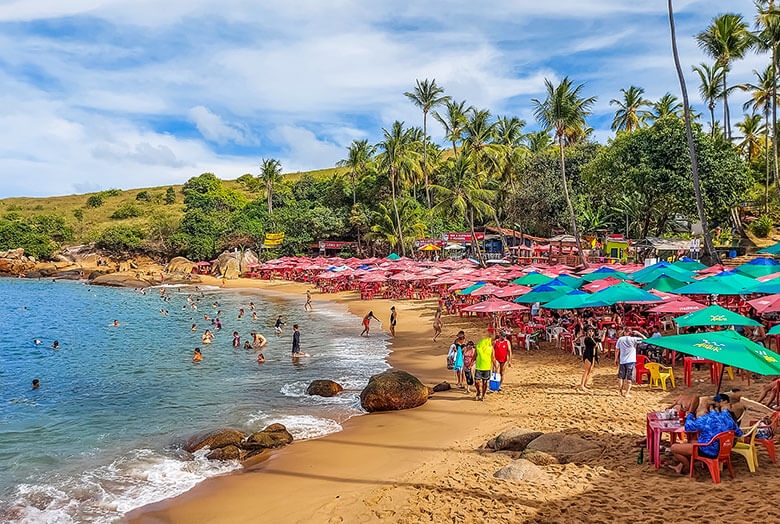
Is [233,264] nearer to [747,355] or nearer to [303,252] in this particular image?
[303,252]

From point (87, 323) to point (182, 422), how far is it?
2236 centimetres

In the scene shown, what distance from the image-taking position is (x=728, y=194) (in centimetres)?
3256

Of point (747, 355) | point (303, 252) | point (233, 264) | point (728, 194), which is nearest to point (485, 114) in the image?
point (728, 194)

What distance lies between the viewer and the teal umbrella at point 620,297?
45.1ft

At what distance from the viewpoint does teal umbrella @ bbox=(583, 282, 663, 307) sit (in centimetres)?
1375

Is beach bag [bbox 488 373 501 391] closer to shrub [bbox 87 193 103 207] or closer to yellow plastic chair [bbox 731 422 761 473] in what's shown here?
yellow plastic chair [bbox 731 422 761 473]

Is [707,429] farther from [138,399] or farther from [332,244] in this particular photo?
[332,244]

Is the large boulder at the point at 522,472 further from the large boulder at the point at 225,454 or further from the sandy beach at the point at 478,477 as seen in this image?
the large boulder at the point at 225,454

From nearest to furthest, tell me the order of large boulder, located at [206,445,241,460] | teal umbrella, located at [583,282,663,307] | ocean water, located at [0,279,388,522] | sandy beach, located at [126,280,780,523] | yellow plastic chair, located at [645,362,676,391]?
1. sandy beach, located at [126,280,780,523]
2. ocean water, located at [0,279,388,522]
3. large boulder, located at [206,445,241,460]
4. yellow plastic chair, located at [645,362,676,391]
5. teal umbrella, located at [583,282,663,307]

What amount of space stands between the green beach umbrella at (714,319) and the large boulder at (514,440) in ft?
14.0

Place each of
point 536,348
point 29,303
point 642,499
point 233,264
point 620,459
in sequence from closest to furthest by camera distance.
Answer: point 642,499
point 620,459
point 536,348
point 29,303
point 233,264

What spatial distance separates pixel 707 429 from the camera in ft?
21.5

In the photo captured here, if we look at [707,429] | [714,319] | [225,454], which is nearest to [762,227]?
[714,319]

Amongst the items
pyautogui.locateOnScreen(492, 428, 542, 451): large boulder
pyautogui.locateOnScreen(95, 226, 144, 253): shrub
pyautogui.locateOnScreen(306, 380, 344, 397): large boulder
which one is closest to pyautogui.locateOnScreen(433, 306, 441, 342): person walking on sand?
pyautogui.locateOnScreen(306, 380, 344, 397): large boulder
